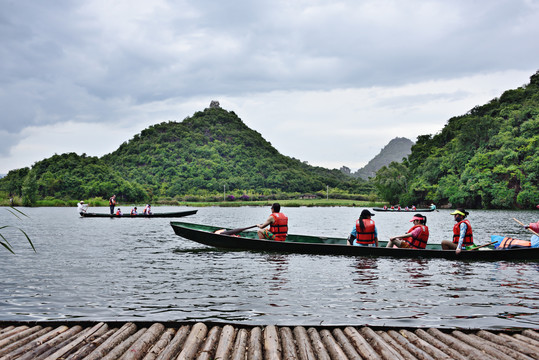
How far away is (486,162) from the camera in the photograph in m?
68.6

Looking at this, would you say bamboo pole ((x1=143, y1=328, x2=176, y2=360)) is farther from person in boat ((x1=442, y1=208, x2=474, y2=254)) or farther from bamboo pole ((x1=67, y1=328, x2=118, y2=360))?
→ person in boat ((x1=442, y1=208, x2=474, y2=254))

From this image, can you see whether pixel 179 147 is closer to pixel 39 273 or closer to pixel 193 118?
pixel 193 118

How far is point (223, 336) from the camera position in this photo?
5.29 metres

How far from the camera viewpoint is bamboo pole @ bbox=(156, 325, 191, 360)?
462cm

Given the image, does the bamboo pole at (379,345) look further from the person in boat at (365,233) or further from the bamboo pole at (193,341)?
the person in boat at (365,233)

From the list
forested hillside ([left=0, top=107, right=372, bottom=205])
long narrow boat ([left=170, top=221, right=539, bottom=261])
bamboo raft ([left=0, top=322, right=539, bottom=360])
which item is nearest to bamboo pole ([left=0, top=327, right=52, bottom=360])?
bamboo raft ([left=0, top=322, right=539, bottom=360])

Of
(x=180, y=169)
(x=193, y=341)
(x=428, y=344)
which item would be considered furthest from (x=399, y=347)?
(x=180, y=169)

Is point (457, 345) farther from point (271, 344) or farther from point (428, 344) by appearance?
point (271, 344)

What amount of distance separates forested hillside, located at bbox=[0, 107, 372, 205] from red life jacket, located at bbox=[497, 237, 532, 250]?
93519 mm

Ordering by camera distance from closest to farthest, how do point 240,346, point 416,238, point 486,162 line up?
point 240,346
point 416,238
point 486,162

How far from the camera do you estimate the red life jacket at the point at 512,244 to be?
1424cm

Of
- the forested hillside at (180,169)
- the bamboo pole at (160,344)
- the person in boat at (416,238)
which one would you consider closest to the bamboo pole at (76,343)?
the bamboo pole at (160,344)

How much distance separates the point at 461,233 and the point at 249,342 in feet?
37.9

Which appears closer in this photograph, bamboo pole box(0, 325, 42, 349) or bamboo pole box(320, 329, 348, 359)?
bamboo pole box(320, 329, 348, 359)
